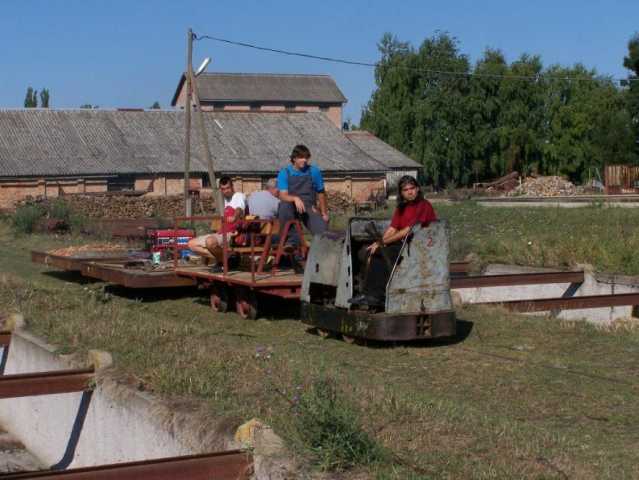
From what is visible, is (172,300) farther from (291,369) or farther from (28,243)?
(28,243)

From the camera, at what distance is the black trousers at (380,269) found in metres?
10.1

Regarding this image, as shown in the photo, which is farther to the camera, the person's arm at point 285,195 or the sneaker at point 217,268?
the sneaker at point 217,268

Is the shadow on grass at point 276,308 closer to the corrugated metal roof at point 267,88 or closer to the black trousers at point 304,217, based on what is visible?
the black trousers at point 304,217

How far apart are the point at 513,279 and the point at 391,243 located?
5249 millimetres

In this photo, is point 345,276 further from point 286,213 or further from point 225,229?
point 225,229

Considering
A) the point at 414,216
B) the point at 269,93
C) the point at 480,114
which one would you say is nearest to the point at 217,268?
the point at 414,216

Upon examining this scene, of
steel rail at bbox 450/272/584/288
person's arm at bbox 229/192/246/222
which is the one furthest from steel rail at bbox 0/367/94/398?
steel rail at bbox 450/272/584/288

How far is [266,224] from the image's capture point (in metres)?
12.4

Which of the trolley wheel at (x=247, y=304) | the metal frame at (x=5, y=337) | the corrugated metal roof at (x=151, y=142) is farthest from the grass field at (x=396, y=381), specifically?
the corrugated metal roof at (x=151, y=142)

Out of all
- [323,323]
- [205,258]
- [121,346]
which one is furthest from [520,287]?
[121,346]

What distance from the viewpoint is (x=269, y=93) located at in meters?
105

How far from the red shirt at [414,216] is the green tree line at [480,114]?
6794 cm

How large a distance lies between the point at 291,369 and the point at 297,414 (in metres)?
1.92

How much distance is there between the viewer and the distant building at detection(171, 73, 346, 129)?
10319 centimetres
